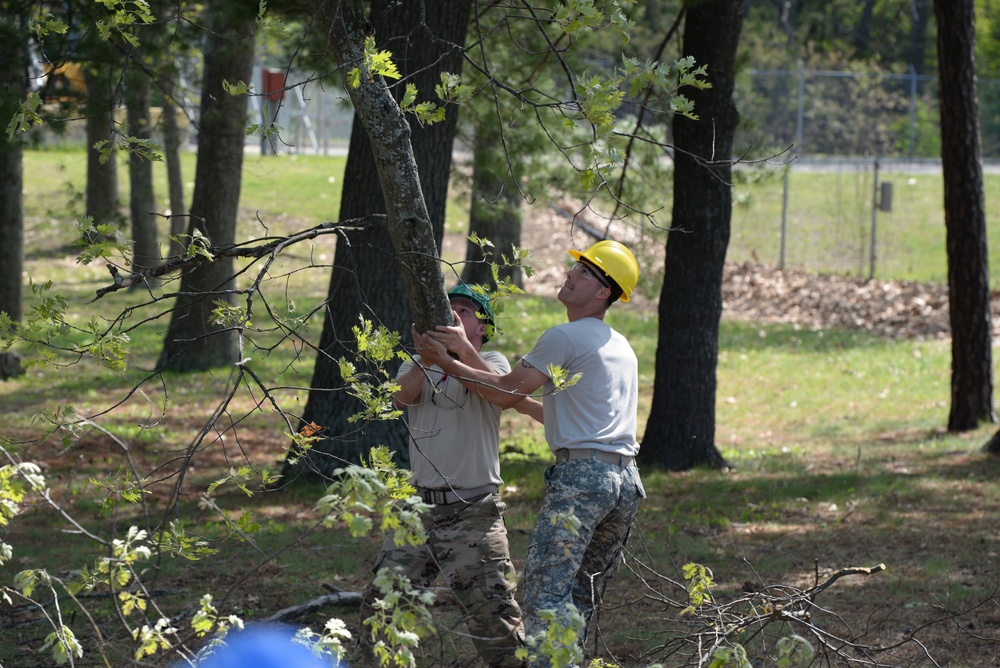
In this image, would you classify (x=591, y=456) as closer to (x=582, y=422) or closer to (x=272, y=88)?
(x=582, y=422)

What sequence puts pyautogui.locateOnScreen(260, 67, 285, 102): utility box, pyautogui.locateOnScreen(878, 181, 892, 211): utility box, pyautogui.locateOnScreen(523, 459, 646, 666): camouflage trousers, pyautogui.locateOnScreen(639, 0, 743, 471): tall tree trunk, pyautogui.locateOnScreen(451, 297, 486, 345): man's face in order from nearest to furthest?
pyautogui.locateOnScreen(260, 67, 285, 102): utility box < pyautogui.locateOnScreen(523, 459, 646, 666): camouflage trousers < pyautogui.locateOnScreen(451, 297, 486, 345): man's face < pyautogui.locateOnScreen(639, 0, 743, 471): tall tree trunk < pyautogui.locateOnScreen(878, 181, 892, 211): utility box

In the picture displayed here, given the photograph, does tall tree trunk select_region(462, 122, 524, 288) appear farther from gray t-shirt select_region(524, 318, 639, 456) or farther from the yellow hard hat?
gray t-shirt select_region(524, 318, 639, 456)

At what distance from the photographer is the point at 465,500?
3.92 metres

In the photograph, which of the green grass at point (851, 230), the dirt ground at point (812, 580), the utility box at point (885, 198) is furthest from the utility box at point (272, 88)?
the utility box at point (885, 198)

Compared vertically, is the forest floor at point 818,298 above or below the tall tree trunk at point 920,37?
below

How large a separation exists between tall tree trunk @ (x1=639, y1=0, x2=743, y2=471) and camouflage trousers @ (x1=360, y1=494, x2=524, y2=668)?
4848 millimetres

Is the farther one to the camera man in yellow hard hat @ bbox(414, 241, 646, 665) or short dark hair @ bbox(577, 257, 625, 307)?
short dark hair @ bbox(577, 257, 625, 307)

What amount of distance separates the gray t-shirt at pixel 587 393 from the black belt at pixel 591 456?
2cm

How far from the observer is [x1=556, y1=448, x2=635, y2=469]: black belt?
3.90 metres

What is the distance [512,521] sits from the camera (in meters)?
7.23

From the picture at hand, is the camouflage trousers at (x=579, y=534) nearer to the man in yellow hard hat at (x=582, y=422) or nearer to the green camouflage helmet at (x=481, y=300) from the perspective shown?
the man in yellow hard hat at (x=582, y=422)

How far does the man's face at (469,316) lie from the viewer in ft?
13.8

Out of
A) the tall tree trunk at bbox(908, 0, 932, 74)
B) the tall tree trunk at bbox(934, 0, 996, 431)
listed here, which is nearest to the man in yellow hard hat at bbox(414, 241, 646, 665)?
the tall tree trunk at bbox(934, 0, 996, 431)

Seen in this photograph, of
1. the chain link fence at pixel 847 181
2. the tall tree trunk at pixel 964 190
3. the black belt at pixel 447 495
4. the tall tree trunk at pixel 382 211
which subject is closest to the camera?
the black belt at pixel 447 495
